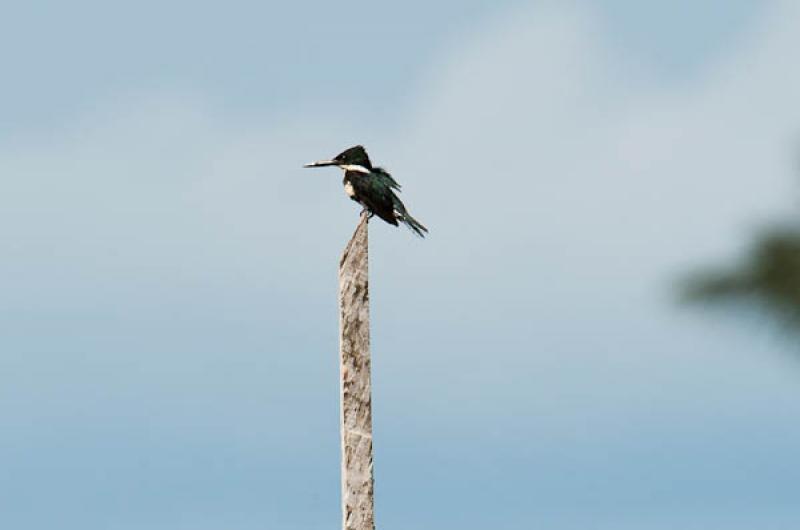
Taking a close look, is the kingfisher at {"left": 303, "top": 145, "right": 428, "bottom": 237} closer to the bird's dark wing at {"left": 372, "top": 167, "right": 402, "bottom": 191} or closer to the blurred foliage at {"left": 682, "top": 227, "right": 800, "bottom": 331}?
the bird's dark wing at {"left": 372, "top": 167, "right": 402, "bottom": 191}

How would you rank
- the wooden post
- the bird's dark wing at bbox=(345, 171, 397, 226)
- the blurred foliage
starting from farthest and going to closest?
the bird's dark wing at bbox=(345, 171, 397, 226)
the wooden post
the blurred foliage

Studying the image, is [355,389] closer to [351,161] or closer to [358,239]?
[358,239]

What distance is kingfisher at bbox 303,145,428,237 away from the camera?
39.6ft

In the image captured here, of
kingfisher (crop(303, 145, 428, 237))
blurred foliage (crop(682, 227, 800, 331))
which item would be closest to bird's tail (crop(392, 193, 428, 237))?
kingfisher (crop(303, 145, 428, 237))

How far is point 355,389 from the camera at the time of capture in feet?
28.9

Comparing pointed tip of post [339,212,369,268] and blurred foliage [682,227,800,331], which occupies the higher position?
pointed tip of post [339,212,369,268]

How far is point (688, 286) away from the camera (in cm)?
302

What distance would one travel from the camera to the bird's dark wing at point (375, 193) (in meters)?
12.0

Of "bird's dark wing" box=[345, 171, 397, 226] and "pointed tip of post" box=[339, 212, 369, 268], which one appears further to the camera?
"bird's dark wing" box=[345, 171, 397, 226]

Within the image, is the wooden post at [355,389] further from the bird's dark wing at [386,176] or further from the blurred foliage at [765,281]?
the blurred foliage at [765,281]

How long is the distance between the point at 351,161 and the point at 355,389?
4.38m

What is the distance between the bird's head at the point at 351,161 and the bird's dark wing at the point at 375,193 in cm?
11

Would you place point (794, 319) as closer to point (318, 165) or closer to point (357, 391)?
point (357, 391)

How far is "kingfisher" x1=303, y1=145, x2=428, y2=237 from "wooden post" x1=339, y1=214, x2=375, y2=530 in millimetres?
2865
